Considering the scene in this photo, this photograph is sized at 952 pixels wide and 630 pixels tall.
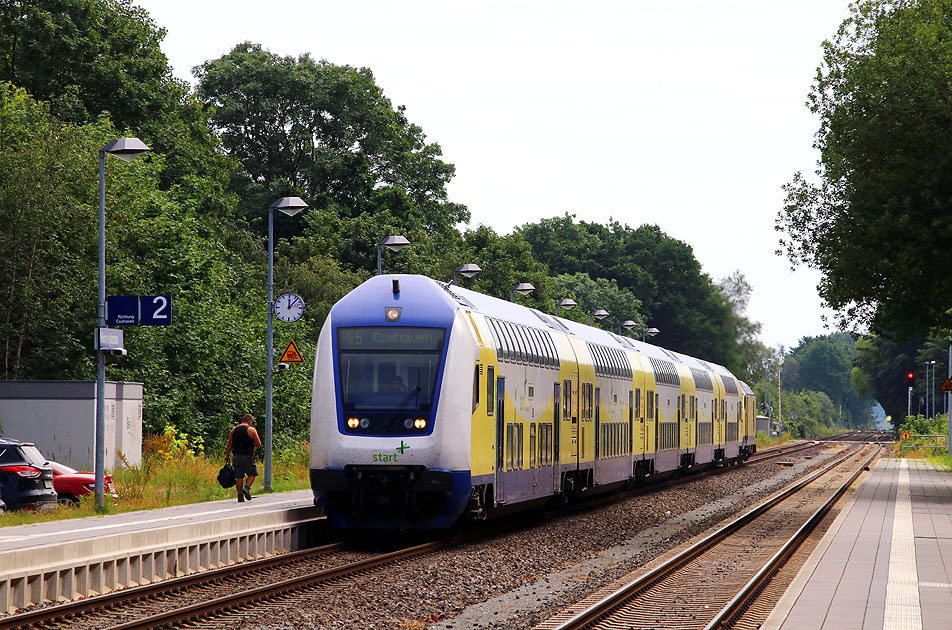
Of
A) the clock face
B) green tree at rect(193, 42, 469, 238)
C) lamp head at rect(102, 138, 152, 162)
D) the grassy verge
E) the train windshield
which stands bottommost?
the grassy verge

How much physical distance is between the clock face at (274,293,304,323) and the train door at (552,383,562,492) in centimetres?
700

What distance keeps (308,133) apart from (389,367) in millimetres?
52794

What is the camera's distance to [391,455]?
18219 mm

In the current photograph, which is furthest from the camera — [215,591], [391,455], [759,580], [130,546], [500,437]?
[500,437]

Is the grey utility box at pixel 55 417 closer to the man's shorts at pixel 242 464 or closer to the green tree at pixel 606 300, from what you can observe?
the man's shorts at pixel 242 464

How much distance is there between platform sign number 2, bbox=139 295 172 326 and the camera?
22.9 metres

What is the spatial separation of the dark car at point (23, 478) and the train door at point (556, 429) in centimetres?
873

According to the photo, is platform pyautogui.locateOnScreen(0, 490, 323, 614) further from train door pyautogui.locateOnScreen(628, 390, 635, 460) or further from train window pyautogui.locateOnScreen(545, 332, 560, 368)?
train door pyautogui.locateOnScreen(628, 390, 635, 460)

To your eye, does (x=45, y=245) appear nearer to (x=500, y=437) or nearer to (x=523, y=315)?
(x=523, y=315)

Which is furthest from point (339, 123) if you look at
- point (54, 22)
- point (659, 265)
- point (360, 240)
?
point (659, 265)

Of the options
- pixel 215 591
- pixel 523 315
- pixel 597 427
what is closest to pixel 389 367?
pixel 215 591

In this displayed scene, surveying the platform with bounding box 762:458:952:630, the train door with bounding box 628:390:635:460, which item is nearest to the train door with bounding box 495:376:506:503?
the platform with bounding box 762:458:952:630

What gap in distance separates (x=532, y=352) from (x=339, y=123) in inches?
1958

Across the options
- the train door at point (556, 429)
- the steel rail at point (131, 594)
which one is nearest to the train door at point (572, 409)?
the train door at point (556, 429)
